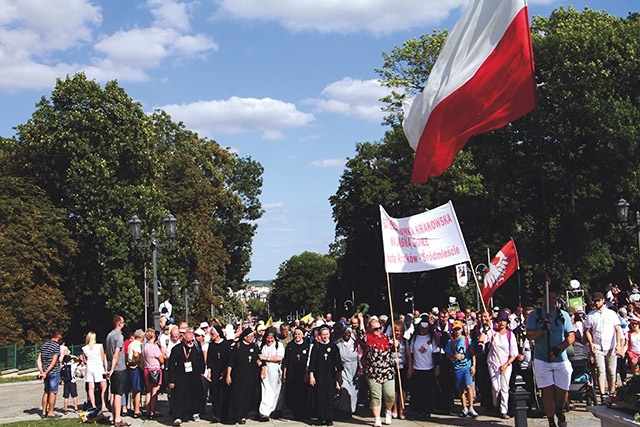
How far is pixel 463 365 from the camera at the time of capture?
45.6ft

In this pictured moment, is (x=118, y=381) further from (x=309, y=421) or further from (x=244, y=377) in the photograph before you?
(x=309, y=421)

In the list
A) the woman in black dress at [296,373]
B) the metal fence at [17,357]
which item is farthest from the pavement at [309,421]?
the metal fence at [17,357]

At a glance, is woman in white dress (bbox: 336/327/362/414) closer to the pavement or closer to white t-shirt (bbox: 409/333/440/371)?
the pavement

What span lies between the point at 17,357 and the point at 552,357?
3112 cm

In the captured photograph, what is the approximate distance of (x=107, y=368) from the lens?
50.5 feet

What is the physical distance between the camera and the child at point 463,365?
13.9 m

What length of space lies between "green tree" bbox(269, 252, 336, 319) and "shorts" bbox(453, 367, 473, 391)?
132833 millimetres

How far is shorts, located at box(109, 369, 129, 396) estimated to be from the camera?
48.1 ft

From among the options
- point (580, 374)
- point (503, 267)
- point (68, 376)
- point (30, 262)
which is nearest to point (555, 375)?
point (580, 374)

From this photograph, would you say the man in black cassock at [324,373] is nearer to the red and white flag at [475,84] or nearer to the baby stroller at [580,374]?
the baby stroller at [580,374]

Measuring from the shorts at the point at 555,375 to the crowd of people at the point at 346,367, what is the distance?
7.57 ft

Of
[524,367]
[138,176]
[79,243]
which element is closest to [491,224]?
[138,176]

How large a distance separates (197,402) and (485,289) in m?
9.86

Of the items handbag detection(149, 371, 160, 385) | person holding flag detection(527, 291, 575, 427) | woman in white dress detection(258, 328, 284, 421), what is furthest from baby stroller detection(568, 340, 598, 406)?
handbag detection(149, 371, 160, 385)
